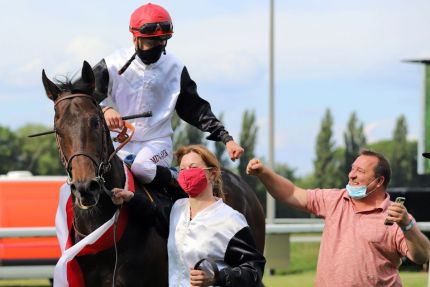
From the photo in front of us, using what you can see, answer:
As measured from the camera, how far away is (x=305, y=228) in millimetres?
14898

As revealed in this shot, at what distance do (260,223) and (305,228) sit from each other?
Answer: 447 centimetres

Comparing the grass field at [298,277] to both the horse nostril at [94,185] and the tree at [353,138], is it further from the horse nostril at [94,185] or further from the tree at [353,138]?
the tree at [353,138]

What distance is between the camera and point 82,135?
7234 millimetres

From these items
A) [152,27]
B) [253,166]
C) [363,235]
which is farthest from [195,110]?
[363,235]

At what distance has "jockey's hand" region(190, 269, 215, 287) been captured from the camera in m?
6.12

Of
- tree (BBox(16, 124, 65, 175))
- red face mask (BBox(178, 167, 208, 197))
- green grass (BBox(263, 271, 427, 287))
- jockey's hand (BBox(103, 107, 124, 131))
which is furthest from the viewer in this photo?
tree (BBox(16, 124, 65, 175))

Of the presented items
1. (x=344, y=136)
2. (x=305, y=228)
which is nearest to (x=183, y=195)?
(x=305, y=228)

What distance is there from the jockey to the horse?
0.23m

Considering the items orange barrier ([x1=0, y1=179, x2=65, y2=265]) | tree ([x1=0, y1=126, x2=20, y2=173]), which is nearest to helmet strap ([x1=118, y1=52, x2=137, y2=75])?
orange barrier ([x1=0, y1=179, x2=65, y2=265])

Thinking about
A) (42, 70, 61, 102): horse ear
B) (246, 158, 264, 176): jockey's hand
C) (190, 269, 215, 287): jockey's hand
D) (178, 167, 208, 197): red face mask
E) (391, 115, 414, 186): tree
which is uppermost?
(42, 70, 61, 102): horse ear

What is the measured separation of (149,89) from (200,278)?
2.58 metres

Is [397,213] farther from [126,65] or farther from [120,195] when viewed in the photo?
[126,65]

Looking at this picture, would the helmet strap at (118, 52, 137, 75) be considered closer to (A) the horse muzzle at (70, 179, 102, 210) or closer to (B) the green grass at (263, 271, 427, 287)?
(A) the horse muzzle at (70, 179, 102, 210)

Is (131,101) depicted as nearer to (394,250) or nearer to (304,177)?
(394,250)
